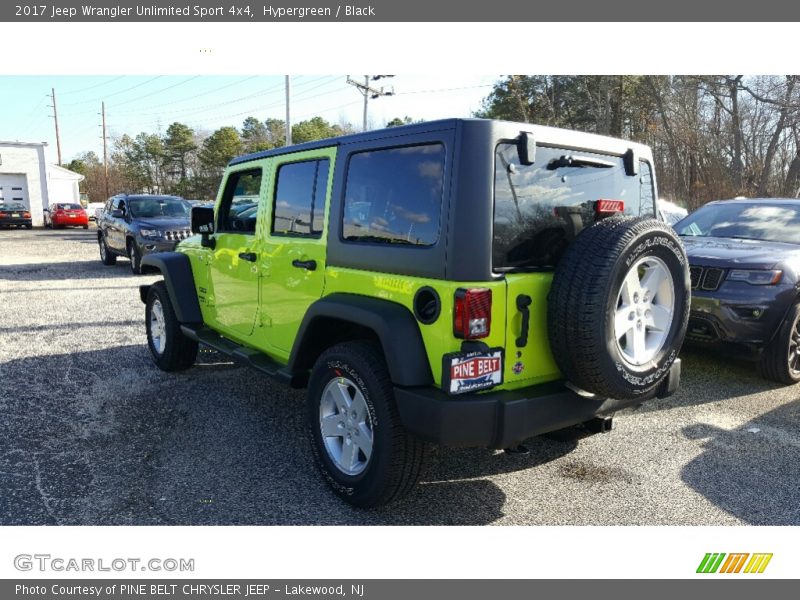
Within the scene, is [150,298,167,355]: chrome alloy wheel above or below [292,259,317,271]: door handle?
below

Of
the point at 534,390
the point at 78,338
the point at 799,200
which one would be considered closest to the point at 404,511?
the point at 534,390

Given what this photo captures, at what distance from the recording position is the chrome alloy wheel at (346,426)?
116 inches

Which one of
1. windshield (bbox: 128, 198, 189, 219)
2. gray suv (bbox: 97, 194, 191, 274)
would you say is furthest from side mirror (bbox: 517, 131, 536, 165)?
windshield (bbox: 128, 198, 189, 219)

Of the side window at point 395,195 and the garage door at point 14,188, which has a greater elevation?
the garage door at point 14,188

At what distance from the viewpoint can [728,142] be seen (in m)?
23.8

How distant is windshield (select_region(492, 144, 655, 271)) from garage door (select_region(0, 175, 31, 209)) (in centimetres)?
3810

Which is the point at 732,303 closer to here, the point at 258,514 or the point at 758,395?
the point at 758,395

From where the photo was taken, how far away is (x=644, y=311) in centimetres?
295

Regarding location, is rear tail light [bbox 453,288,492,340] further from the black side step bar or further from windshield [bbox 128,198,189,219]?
windshield [bbox 128,198,189,219]

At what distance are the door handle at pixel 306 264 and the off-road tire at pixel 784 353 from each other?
13.4ft

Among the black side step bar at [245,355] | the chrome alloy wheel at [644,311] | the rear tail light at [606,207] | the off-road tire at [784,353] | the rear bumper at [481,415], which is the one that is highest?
the rear tail light at [606,207]

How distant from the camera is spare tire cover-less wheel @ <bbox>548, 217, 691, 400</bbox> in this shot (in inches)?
101

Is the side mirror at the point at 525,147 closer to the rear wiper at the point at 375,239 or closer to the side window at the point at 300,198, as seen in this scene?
the rear wiper at the point at 375,239

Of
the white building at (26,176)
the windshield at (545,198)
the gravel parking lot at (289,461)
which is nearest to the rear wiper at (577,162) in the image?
the windshield at (545,198)
